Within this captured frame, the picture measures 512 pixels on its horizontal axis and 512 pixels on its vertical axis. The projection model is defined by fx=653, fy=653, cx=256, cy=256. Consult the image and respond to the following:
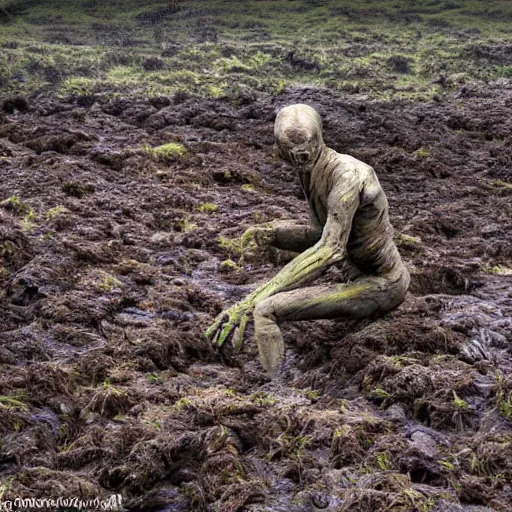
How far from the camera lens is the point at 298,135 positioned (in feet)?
12.1

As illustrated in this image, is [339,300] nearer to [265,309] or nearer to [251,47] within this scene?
[265,309]

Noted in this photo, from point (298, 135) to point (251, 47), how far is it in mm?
11763

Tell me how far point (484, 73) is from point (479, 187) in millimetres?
5572

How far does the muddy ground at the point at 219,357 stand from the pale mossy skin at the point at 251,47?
13.6ft

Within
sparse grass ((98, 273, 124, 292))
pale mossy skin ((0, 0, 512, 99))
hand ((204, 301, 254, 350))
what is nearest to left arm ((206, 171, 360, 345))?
hand ((204, 301, 254, 350))

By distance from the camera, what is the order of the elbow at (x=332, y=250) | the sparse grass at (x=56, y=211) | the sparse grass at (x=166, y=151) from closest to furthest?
the elbow at (x=332, y=250) → the sparse grass at (x=56, y=211) → the sparse grass at (x=166, y=151)

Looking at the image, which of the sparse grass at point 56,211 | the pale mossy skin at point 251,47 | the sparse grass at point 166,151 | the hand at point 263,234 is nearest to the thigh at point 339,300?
the hand at point 263,234

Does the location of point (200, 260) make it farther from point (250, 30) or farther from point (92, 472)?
point (250, 30)

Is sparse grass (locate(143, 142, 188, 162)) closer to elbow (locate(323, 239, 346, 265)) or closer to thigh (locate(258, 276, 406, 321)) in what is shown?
thigh (locate(258, 276, 406, 321))

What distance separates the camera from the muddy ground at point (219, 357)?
284cm

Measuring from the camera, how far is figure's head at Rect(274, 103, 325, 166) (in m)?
3.69

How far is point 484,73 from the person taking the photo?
1233cm

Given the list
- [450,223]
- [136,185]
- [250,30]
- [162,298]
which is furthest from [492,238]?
[250,30]

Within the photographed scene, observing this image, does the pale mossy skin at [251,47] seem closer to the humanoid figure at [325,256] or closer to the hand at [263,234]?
the hand at [263,234]
